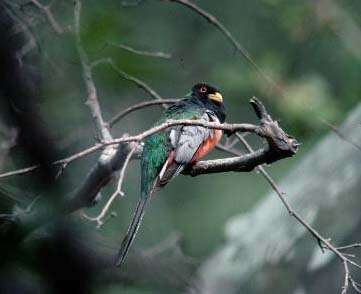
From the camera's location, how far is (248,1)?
9586 millimetres

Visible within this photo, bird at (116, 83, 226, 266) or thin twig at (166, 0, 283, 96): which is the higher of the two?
thin twig at (166, 0, 283, 96)

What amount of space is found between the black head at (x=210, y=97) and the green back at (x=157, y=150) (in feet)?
1.05

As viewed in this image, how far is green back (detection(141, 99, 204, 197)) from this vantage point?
377cm

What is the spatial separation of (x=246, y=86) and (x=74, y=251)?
6.42m

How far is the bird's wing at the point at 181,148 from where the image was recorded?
12.0 feet

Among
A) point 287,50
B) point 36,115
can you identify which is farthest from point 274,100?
point 36,115

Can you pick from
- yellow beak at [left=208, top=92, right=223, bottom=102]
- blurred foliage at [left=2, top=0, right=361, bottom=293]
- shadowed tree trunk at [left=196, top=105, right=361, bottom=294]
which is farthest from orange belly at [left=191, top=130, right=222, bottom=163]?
shadowed tree trunk at [left=196, top=105, right=361, bottom=294]

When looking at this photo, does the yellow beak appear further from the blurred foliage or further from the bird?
the blurred foliage

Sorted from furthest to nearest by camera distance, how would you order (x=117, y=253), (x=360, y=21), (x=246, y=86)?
(x=360, y=21), (x=246, y=86), (x=117, y=253)

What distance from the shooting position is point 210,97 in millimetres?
4555

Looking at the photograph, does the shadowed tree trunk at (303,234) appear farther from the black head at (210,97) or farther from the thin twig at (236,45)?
the thin twig at (236,45)

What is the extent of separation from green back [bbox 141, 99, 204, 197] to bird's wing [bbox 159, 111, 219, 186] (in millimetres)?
35

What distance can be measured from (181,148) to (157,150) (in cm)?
17

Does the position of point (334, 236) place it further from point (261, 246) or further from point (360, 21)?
point (360, 21)
